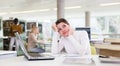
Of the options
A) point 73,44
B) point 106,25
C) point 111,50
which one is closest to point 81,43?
point 73,44

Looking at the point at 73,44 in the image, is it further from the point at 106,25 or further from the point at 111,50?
the point at 106,25

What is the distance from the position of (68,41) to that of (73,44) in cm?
11

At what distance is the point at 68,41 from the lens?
240 centimetres

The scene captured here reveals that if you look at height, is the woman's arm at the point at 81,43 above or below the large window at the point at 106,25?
below

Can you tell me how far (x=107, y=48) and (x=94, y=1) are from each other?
719 cm

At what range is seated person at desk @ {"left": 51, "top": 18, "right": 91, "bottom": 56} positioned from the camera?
7.47ft

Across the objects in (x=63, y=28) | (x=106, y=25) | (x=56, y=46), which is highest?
(x=106, y=25)

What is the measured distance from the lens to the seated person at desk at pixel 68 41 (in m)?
2.28

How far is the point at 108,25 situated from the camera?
14430 mm

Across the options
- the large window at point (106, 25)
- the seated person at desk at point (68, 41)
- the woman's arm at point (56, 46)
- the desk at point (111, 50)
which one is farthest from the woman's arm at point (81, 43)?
the large window at point (106, 25)

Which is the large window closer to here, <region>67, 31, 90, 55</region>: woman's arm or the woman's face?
<region>67, 31, 90, 55</region>: woman's arm

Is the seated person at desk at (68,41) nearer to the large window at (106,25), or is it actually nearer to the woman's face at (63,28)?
the woman's face at (63,28)

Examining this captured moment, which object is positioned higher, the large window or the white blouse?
the large window

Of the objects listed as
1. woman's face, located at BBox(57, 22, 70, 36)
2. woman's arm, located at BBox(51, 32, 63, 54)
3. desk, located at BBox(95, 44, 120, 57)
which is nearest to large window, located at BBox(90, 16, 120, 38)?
woman's arm, located at BBox(51, 32, 63, 54)
